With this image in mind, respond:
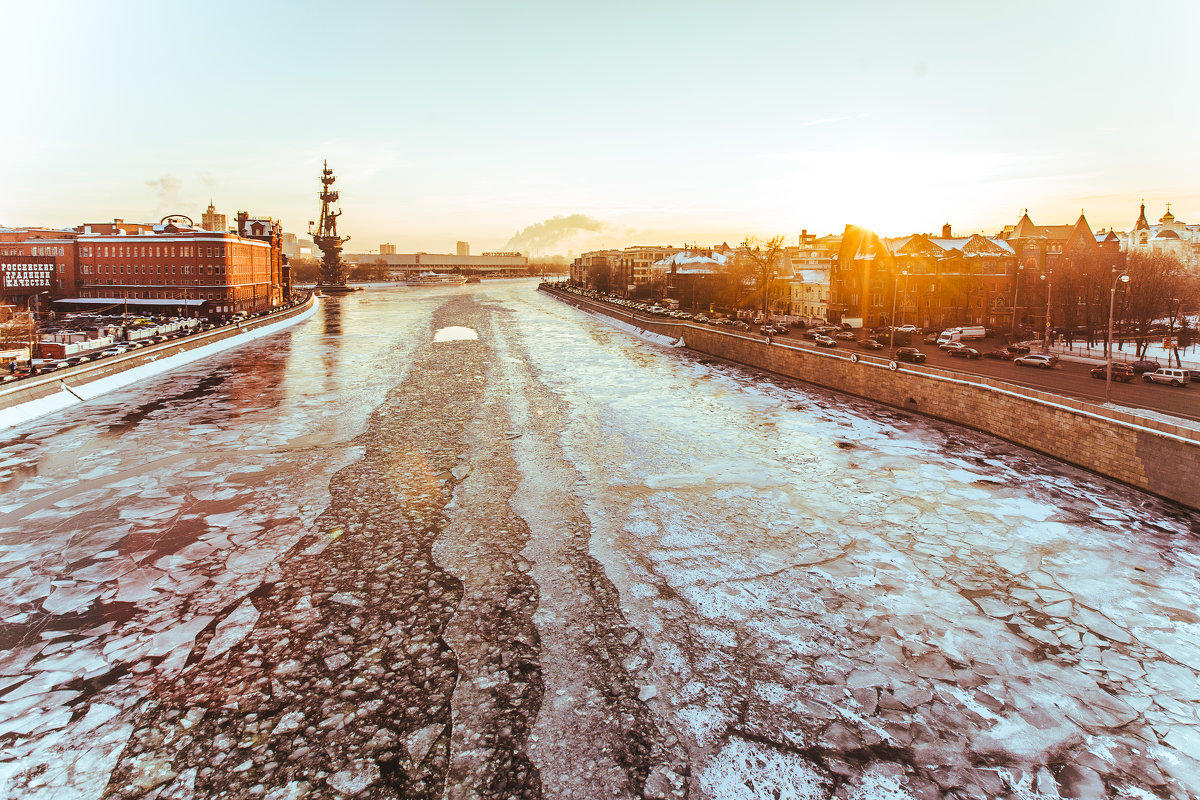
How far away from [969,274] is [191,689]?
2384 inches

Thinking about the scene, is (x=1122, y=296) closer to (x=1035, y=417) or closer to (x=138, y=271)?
(x=1035, y=417)

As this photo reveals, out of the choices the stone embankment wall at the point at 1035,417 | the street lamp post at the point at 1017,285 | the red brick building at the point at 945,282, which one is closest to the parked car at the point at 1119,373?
the stone embankment wall at the point at 1035,417

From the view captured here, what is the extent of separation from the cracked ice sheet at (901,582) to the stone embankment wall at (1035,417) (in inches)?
23.7

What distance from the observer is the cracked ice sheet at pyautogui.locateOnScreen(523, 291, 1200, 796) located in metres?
7.73

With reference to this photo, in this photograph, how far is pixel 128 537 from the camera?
476 inches

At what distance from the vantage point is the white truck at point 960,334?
4456 centimetres

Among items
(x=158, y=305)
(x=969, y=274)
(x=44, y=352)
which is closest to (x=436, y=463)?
(x=44, y=352)

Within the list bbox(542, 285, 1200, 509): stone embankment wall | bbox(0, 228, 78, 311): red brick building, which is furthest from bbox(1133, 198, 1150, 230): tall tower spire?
bbox(0, 228, 78, 311): red brick building

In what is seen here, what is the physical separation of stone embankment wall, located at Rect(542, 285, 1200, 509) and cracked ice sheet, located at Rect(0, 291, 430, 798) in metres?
18.7

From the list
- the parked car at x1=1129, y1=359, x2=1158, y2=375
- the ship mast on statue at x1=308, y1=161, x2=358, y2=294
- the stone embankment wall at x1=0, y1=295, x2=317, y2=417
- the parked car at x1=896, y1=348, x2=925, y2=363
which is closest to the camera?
the stone embankment wall at x1=0, y1=295, x2=317, y2=417

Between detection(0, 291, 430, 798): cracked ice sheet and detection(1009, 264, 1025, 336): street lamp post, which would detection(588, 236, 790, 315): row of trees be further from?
detection(0, 291, 430, 798): cracked ice sheet

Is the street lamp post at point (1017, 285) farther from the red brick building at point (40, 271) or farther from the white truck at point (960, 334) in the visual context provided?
the red brick building at point (40, 271)

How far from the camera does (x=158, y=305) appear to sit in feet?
249

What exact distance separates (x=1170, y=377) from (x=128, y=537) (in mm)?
37746
